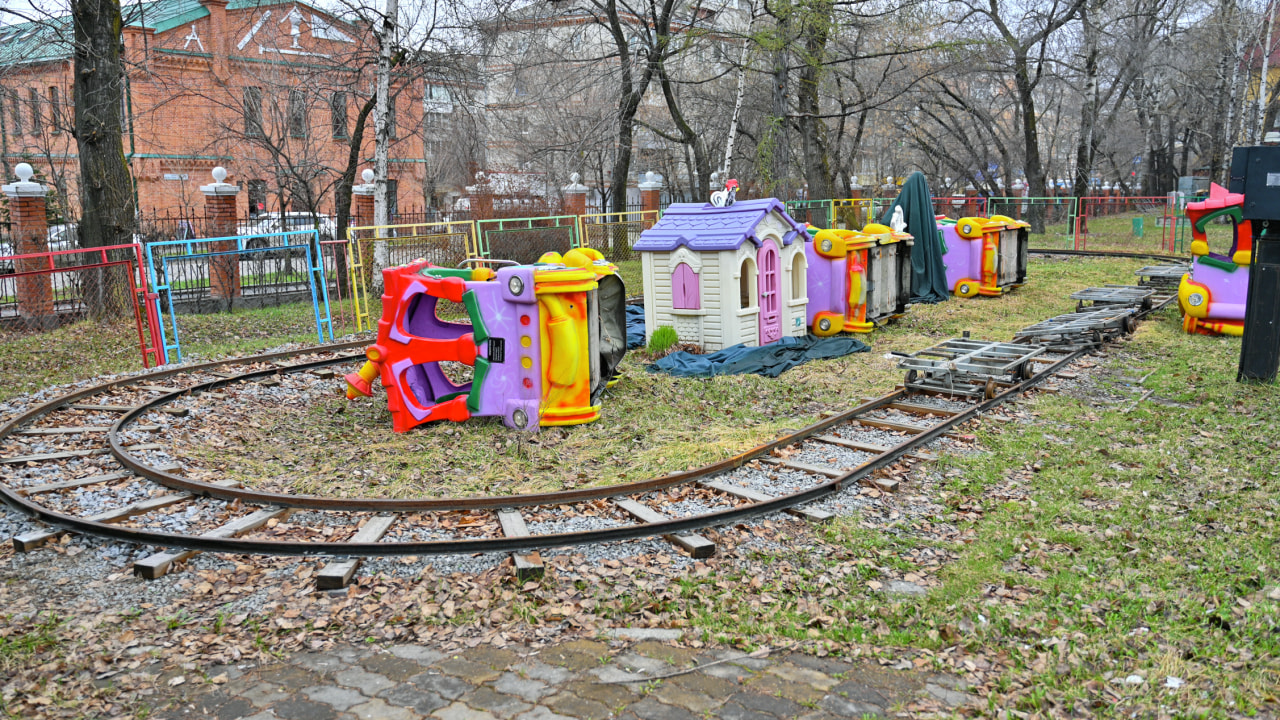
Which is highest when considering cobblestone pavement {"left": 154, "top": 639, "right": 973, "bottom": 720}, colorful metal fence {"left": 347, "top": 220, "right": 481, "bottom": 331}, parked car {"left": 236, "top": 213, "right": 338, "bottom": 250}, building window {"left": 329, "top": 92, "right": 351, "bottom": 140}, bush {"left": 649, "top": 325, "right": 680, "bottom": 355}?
building window {"left": 329, "top": 92, "right": 351, "bottom": 140}

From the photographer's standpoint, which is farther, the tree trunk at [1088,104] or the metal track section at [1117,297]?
the tree trunk at [1088,104]

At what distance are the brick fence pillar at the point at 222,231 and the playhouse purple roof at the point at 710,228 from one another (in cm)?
1039

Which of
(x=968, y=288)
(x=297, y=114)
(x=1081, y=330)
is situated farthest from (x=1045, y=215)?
(x=297, y=114)

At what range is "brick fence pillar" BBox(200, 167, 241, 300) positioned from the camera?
64.5ft

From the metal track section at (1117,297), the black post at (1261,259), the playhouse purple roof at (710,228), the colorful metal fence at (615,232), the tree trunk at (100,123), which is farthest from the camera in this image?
the colorful metal fence at (615,232)

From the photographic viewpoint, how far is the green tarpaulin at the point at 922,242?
19.3 metres

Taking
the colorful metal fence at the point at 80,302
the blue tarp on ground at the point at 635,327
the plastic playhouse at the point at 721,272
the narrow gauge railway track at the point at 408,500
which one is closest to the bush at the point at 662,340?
the plastic playhouse at the point at 721,272

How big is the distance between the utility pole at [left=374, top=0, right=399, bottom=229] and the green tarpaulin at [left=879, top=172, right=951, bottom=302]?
1108 centimetres

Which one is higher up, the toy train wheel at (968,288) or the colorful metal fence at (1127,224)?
the colorful metal fence at (1127,224)

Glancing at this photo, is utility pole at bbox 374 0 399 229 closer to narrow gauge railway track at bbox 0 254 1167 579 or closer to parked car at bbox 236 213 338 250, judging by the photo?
parked car at bbox 236 213 338 250

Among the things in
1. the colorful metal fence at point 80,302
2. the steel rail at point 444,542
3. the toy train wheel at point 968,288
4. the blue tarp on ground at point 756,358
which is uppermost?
the colorful metal fence at point 80,302

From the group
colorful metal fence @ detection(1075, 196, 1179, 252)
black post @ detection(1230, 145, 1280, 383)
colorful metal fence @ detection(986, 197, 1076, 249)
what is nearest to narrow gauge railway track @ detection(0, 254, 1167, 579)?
black post @ detection(1230, 145, 1280, 383)

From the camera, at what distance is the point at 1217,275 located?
14.0 m

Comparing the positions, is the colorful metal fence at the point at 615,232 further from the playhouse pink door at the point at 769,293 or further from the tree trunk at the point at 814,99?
the playhouse pink door at the point at 769,293
